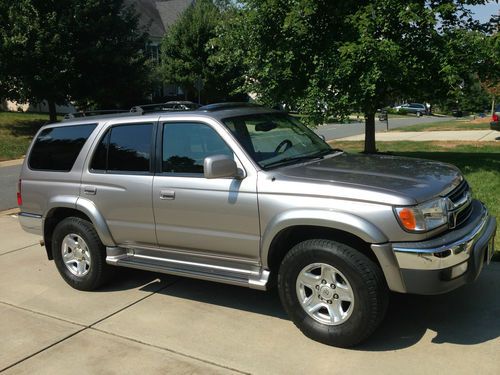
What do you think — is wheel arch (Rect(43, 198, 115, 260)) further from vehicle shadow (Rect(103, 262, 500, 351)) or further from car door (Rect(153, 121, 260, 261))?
vehicle shadow (Rect(103, 262, 500, 351))

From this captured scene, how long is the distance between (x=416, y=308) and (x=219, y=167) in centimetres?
207

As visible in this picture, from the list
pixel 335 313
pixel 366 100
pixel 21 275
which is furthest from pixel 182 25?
pixel 335 313

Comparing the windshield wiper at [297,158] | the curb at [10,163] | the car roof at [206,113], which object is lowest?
the curb at [10,163]

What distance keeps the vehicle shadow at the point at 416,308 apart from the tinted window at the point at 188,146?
1.29 metres

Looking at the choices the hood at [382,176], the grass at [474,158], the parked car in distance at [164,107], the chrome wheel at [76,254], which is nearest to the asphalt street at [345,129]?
the grass at [474,158]

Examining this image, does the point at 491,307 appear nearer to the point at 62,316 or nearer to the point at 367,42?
the point at 62,316

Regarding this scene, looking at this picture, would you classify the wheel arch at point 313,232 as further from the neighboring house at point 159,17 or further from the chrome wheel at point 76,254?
the neighboring house at point 159,17

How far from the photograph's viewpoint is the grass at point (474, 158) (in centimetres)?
781

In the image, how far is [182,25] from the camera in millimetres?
33875

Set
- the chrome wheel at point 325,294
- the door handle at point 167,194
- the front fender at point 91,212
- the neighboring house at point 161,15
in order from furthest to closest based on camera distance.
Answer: the neighboring house at point 161,15 → the front fender at point 91,212 → the door handle at point 167,194 → the chrome wheel at point 325,294

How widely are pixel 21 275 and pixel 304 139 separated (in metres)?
3.46

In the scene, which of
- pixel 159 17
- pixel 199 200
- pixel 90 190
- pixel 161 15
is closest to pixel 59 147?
pixel 90 190

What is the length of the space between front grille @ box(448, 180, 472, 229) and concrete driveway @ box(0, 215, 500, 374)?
84cm

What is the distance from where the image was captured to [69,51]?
1961cm
